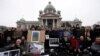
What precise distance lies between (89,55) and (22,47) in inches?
81.9

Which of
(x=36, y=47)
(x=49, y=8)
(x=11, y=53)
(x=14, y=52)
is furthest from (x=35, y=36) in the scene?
(x=49, y=8)

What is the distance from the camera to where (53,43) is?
8.91 metres

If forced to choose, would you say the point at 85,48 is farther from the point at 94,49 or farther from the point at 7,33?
the point at 7,33

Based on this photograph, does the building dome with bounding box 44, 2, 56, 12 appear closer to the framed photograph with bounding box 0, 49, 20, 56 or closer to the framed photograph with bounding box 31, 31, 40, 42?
the framed photograph with bounding box 31, 31, 40, 42

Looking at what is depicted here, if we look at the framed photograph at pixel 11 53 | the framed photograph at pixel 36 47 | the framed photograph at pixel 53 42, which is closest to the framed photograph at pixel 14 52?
the framed photograph at pixel 11 53

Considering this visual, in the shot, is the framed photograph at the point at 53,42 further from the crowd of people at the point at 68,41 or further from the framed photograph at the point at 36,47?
the framed photograph at the point at 36,47

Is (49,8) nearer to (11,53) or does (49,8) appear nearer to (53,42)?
(53,42)

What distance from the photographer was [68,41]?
886 cm

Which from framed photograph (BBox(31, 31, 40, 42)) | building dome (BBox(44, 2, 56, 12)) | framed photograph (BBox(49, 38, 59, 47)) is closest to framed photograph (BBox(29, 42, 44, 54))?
framed photograph (BBox(31, 31, 40, 42))

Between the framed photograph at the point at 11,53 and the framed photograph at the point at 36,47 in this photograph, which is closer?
the framed photograph at the point at 11,53

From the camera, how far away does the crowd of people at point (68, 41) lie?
296 inches

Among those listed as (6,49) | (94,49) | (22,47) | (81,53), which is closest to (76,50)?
(81,53)

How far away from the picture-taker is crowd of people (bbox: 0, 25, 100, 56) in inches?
296

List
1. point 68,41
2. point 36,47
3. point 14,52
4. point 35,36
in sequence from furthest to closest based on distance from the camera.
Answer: point 68,41
point 35,36
point 36,47
point 14,52
